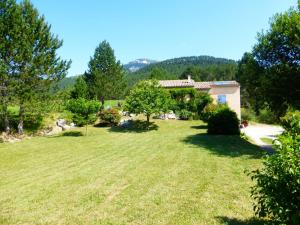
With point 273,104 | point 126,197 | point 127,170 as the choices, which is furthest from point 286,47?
point 126,197

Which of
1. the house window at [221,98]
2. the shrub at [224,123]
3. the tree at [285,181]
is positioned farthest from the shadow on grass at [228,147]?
the house window at [221,98]

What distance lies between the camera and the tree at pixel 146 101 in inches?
1198

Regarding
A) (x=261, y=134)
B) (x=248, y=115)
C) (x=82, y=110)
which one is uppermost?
(x=82, y=110)

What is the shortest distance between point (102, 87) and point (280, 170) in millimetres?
44030

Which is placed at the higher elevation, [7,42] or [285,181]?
[7,42]

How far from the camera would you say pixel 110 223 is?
7.46 m

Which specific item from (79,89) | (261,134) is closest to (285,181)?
(261,134)

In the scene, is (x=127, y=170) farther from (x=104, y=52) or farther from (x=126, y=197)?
(x=104, y=52)

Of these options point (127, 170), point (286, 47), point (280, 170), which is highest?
point (286, 47)

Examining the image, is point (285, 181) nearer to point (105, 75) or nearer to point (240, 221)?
point (240, 221)

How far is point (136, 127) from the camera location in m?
32.3

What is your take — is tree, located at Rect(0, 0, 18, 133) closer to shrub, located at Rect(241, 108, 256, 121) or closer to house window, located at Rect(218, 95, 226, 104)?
house window, located at Rect(218, 95, 226, 104)

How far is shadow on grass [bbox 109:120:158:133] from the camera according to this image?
30.4 m

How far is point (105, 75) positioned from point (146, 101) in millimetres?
20173
